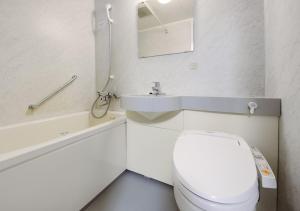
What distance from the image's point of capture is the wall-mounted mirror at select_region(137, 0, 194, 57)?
1324 millimetres

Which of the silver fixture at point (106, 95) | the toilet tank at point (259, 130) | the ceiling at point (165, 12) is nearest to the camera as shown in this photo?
the toilet tank at point (259, 130)

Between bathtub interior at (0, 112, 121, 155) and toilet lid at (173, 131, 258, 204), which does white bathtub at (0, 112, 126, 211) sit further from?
toilet lid at (173, 131, 258, 204)

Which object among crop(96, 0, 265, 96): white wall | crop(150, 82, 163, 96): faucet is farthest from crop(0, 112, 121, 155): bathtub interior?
crop(96, 0, 265, 96): white wall

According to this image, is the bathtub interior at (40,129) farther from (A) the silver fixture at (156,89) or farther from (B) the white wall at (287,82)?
(B) the white wall at (287,82)

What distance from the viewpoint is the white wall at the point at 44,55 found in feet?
3.93

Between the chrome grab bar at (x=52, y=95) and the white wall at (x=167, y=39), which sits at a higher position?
the white wall at (x=167, y=39)

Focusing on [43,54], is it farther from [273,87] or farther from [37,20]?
[273,87]

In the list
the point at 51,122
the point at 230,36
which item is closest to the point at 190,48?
the point at 230,36

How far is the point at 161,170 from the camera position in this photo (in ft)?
4.43

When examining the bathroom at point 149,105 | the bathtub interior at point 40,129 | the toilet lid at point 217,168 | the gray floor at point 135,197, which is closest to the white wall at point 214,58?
the bathroom at point 149,105

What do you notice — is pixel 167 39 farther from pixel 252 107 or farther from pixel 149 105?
pixel 252 107

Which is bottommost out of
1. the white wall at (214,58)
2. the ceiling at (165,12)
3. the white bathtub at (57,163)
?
the white bathtub at (57,163)

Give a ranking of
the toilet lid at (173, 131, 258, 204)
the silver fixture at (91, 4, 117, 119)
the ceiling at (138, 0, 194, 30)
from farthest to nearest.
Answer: the silver fixture at (91, 4, 117, 119), the ceiling at (138, 0, 194, 30), the toilet lid at (173, 131, 258, 204)

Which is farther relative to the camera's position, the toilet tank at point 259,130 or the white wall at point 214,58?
the white wall at point 214,58
